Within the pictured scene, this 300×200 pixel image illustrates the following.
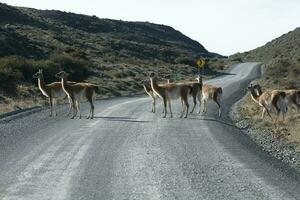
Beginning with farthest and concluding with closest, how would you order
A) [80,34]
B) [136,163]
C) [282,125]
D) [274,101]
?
[80,34] → [274,101] → [282,125] → [136,163]

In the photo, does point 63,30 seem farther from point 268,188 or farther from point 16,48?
point 268,188

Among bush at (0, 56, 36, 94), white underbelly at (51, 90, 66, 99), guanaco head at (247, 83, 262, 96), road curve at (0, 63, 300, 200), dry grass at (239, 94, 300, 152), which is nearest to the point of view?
road curve at (0, 63, 300, 200)

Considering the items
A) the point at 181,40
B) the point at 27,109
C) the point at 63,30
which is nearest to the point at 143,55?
the point at 63,30

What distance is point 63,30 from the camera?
311 feet

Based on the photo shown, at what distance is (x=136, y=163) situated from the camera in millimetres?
11836

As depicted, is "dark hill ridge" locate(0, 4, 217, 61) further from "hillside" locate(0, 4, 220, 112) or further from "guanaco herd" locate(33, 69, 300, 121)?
"guanaco herd" locate(33, 69, 300, 121)

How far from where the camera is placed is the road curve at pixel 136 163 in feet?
30.8

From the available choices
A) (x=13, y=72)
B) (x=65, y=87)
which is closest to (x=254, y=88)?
(x=65, y=87)

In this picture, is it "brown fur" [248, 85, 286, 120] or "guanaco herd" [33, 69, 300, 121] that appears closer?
"brown fur" [248, 85, 286, 120]

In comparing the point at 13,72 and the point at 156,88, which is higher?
the point at 13,72

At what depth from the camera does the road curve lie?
9398 mm

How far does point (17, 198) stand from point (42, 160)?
3.31 m

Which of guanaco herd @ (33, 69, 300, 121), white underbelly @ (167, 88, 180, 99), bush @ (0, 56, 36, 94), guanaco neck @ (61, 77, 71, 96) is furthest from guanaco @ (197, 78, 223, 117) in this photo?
bush @ (0, 56, 36, 94)

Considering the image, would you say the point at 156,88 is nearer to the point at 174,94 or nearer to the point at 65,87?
the point at 174,94
